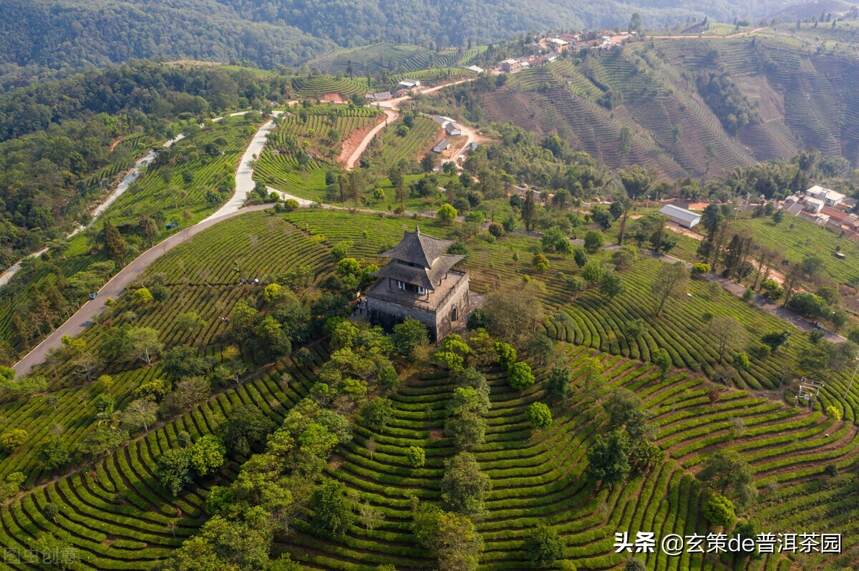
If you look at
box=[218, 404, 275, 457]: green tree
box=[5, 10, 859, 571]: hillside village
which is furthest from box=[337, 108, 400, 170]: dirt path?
box=[218, 404, 275, 457]: green tree

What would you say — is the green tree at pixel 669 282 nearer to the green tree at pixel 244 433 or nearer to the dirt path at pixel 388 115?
the green tree at pixel 244 433

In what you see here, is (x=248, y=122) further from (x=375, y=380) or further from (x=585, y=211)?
(x=375, y=380)

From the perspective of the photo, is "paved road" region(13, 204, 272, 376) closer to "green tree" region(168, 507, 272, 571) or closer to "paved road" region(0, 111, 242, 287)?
"paved road" region(0, 111, 242, 287)

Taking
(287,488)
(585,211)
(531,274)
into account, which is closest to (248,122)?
(585,211)

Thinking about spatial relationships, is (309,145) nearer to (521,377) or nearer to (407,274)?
(407,274)

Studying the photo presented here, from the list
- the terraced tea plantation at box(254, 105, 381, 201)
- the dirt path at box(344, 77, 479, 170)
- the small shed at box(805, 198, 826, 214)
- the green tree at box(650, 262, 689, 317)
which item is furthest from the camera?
the dirt path at box(344, 77, 479, 170)

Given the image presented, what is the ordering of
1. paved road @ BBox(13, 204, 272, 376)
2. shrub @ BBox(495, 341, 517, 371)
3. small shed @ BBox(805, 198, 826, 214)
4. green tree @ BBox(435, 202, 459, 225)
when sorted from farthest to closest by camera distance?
small shed @ BBox(805, 198, 826, 214)
green tree @ BBox(435, 202, 459, 225)
paved road @ BBox(13, 204, 272, 376)
shrub @ BBox(495, 341, 517, 371)
